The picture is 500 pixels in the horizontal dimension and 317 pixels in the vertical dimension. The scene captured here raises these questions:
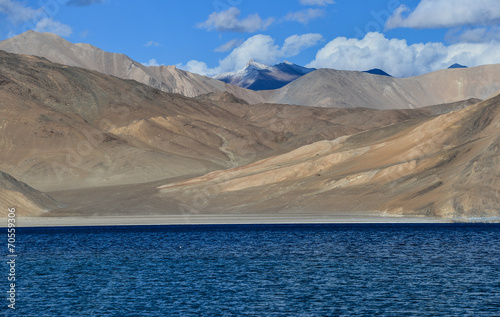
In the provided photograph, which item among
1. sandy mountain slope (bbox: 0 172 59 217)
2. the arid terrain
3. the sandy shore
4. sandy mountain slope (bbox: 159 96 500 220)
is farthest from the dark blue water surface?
sandy mountain slope (bbox: 0 172 59 217)

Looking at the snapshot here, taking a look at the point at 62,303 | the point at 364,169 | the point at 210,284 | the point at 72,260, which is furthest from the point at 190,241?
the point at 364,169

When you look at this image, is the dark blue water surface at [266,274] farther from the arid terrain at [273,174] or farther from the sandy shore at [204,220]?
the arid terrain at [273,174]

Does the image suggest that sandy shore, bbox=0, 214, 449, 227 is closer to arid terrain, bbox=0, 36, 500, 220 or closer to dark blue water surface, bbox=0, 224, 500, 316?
arid terrain, bbox=0, 36, 500, 220

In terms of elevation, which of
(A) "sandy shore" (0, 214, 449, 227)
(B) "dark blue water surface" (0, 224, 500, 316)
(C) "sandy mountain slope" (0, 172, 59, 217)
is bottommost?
(B) "dark blue water surface" (0, 224, 500, 316)

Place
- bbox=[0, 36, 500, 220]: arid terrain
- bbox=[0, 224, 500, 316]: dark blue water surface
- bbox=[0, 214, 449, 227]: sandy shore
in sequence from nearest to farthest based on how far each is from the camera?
bbox=[0, 224, 500, 316]: dark blue water surface
bbox=[0, 214, 449, 227]: sandy shore
bbox=[0, 36, 500, 220]: arid terrain

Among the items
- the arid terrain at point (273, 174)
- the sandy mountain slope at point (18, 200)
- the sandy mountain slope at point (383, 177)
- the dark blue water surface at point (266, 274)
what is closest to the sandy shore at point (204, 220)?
the sandy mountain slope at point (18, 200)

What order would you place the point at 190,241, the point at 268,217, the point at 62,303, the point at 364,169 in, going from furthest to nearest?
the point at 364,169, the point at 268,217, the point at 190,241, the point at 62,303

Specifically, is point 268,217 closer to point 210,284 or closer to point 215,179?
point 215,179

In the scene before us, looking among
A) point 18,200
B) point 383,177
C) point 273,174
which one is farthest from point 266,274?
point 273,174
